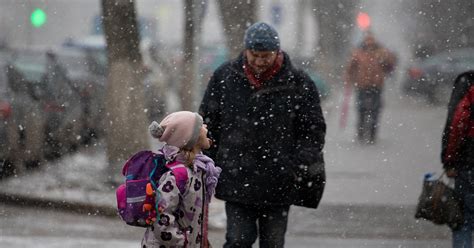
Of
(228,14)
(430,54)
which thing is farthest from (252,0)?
(430,54)

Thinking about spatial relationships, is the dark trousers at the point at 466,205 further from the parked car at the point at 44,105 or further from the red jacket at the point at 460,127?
the parked car at the point at 44,105

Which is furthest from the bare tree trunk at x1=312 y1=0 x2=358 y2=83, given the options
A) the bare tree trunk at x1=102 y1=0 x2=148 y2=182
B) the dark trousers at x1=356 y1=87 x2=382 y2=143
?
the bare tree trunk at x1=102 y1=0 x2=148 y2=182

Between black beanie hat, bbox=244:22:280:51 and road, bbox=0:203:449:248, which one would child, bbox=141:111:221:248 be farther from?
road, bbox=0:203:449:248

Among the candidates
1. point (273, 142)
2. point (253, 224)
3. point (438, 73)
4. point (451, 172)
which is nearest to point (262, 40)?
point (273, 142)

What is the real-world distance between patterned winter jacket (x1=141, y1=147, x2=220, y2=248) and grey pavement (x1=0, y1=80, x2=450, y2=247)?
3744 mm

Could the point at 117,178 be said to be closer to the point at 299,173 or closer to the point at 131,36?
the point at 131,36

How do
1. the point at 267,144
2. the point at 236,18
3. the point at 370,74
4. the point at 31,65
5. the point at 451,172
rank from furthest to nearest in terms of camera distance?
1. the point at 370,74
2. the point at 31,65
3. the point at 236,18
4. the point at 451,172
5. the point at 267,144

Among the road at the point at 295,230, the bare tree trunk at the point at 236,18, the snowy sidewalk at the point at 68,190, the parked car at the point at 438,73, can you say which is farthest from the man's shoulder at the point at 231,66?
the parked car at the point at 438,73

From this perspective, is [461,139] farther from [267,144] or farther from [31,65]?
[31,65]

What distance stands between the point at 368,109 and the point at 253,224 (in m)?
10.7

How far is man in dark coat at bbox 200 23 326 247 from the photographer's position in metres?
6.09

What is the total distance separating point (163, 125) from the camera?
16.3ft

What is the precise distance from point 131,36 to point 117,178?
148 cm

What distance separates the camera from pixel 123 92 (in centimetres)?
1206
